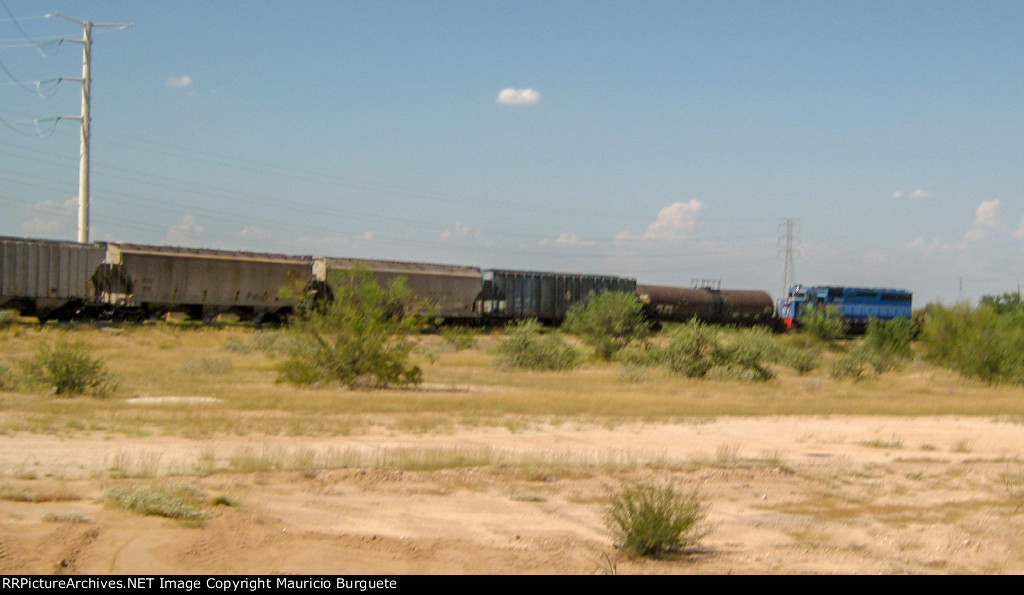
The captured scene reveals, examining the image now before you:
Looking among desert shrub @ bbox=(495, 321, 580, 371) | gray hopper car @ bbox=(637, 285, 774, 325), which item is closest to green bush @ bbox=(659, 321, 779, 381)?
desert shrub @ bbox=(495, 321, 580, 371)

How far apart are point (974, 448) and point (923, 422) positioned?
14.0 feet

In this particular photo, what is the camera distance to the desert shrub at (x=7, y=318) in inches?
1480

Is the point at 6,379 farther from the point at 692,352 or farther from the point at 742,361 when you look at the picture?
the point at 742,361

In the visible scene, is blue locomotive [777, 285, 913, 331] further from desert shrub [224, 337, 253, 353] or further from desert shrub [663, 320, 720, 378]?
desert shrub [224, 337, 253, 353]

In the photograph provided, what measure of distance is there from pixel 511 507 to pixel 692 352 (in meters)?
24.0

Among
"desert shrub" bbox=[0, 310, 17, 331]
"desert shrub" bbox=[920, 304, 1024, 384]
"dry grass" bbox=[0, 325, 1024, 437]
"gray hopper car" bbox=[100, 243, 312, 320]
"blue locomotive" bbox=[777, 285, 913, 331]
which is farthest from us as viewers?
"blue locomotive" bbox=[777, 285, 913, 331]

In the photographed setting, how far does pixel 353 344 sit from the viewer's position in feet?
83.8

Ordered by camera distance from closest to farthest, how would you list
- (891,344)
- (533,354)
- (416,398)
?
(416,398), (533,354), (891,344)

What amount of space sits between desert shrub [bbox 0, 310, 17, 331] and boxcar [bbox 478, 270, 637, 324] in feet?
82.3

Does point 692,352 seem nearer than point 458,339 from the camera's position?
Yes

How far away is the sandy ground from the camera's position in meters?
7.85

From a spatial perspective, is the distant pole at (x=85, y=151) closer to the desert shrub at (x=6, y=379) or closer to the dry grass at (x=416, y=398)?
the dry grass at (x=416, y=398)

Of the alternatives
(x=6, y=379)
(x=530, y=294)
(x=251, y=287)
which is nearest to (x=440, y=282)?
(x=530, y=294)
